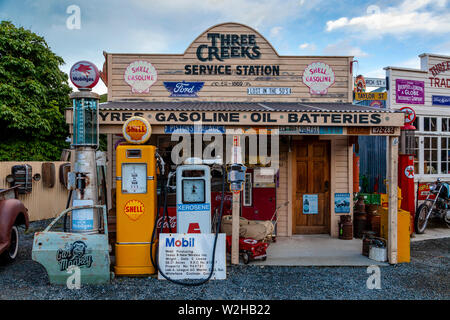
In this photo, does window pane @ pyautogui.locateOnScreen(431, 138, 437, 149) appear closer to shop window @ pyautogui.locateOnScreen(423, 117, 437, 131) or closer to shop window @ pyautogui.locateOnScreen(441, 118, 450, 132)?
shop window @ pyautogui.locateOnScreen(423, 117, 437, 131)

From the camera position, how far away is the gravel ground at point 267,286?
4.49 metres

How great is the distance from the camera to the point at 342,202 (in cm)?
794

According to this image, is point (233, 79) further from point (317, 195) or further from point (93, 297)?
point (93, 297)

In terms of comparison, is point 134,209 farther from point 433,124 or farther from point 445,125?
point 445,125

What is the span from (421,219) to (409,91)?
4.29m

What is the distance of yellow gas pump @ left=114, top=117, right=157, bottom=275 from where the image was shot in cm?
516

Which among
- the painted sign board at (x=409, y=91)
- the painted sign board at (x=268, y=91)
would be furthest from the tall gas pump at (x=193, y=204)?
the painted sign board at (x=409, y=91)

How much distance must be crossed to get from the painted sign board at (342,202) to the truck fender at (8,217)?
7462mm

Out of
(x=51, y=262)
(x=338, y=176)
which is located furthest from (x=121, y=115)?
(x=338, y=176)

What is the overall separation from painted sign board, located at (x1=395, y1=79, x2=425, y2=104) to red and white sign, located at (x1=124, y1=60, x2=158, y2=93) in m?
7.80

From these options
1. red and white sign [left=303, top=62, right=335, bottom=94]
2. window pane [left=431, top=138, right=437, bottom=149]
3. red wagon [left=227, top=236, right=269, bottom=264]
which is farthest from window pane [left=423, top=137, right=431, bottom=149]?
red wagon [left=227, top=236, right=269, bottom=264]

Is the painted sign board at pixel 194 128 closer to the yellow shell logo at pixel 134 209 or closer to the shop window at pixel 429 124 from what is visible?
the yellow shell logo at pixel 134 209

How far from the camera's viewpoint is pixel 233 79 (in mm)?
7934
